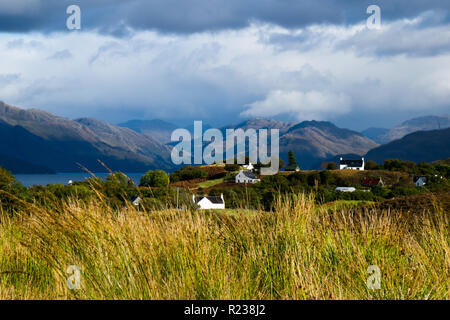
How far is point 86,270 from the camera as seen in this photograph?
480cm

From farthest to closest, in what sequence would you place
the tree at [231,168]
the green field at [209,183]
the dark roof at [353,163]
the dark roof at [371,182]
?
1. the dark roof at [353,163]
2. the tree at [231,168]
3. the green field at [209,183]
4. the dark roof at [371,182]

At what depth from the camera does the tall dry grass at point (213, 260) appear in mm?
4266

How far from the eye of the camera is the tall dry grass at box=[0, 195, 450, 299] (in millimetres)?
4266

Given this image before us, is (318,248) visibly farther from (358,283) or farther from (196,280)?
(196,280)

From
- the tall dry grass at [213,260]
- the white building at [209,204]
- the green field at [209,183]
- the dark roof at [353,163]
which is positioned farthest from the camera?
the dark roof at [353,163]

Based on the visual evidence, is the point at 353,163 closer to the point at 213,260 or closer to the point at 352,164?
the point at 352,164

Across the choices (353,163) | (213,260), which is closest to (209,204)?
(213,260)

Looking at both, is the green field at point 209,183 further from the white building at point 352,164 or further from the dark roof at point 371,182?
the white building at point 352,164

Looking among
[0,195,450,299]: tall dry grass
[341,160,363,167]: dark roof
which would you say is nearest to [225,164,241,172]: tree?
[341,160,363,167]: dark roof

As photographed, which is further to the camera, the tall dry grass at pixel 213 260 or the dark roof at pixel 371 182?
the dark roof at pixel 371 182

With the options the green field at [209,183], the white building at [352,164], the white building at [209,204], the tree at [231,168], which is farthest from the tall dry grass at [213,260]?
the white building at [352,164]

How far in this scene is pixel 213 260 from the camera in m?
4.71
